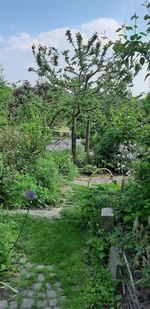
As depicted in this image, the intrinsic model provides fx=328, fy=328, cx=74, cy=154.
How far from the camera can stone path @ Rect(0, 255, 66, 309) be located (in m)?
2.85

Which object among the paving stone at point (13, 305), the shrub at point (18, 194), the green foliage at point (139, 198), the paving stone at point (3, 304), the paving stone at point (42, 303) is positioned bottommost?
the paving stone at point (42, 303)

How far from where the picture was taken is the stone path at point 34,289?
2852 mm

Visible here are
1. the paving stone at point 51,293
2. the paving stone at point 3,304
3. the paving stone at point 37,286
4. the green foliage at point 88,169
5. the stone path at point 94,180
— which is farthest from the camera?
the green foliage at point 88,169

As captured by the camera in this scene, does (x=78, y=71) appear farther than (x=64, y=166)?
Yes

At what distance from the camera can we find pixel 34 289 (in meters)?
3.11

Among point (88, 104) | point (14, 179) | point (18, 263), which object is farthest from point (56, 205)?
point (88, 104)

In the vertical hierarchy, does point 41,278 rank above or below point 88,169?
below

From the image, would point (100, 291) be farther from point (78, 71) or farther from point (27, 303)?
point (78, 71)

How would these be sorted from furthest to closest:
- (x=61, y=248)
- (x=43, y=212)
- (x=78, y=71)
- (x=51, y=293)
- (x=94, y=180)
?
(x=78, y=71), (x=94, y=180), (x=43, y=212), (x=61, y=248), (x=51, y=293)

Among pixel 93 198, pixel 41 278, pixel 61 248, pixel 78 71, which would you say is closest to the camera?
pixel 41 278

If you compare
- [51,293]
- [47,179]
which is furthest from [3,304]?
[47,179]

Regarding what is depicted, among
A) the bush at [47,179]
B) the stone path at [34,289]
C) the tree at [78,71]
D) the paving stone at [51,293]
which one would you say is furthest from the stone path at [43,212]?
the tree at [78,71]

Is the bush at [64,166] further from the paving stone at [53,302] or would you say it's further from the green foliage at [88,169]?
the paving stone at [53,302]

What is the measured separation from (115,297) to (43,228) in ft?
6.85
